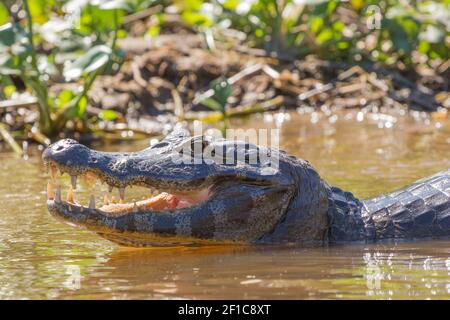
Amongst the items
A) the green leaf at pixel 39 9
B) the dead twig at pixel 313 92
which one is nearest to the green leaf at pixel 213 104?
the dead twig at pixel 313 92

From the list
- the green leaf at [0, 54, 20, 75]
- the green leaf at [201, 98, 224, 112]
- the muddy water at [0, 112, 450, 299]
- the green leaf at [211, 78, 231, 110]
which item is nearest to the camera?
the muddy water at [0, 112, 450, 299]

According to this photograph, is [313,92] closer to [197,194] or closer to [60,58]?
[60,58]

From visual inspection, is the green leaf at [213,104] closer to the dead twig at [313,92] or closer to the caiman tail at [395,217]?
the dead twig at [313,92]

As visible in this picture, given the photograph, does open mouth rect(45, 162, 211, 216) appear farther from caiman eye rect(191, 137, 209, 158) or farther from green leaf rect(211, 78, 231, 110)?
green leaf rect(211, 78, 231, 110)

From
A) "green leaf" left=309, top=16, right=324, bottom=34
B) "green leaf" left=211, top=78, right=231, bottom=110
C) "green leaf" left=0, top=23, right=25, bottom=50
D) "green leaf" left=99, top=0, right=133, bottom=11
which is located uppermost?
"green leaf" left=309, top=16, right=324, bottom=34

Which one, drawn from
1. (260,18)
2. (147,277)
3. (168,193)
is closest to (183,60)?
(260,18)

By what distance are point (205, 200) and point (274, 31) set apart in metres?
6.15

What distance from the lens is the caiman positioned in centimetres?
498

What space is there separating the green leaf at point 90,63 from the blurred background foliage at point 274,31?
0.81 m

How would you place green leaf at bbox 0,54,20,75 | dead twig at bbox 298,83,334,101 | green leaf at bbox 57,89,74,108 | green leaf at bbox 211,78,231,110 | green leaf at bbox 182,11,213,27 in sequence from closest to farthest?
green leaf at bbox 0,54,20,75
green leaf at bbox 57,89,74,108
green leaf at bbox 211,78,231,110
green leaf at bbox 182,11,213,27
dead twig at bbox 298,83,334,101

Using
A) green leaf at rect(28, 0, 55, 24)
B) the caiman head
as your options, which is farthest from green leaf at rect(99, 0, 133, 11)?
the caiman head

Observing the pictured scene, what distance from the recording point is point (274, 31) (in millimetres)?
11008

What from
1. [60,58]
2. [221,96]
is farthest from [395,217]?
[60,58]

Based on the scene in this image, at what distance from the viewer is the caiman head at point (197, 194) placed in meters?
4.98
